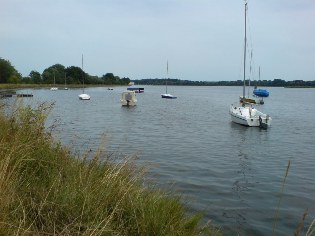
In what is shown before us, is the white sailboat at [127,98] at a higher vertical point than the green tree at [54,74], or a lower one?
lower

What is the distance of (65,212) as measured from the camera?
15.0ft

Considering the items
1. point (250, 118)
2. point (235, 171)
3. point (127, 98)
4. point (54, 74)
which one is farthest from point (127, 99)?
point (54, 74)

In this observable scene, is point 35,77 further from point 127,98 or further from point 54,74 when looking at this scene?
point 127,98

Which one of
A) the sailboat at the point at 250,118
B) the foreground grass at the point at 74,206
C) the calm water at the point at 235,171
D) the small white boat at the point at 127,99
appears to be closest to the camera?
the foreground grass at the point at 74,206

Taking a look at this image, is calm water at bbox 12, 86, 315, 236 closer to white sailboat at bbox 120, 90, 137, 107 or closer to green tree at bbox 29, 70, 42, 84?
white sailboat at bbox 120, 90, 137, 107

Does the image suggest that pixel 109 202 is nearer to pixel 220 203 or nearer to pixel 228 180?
pixel 220 203

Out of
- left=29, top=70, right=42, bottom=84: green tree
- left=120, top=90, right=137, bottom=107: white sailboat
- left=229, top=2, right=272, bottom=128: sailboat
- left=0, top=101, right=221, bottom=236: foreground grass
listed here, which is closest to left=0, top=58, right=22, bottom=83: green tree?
left=29, top=70, right=42, bottom=84: green tree

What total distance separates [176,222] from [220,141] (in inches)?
736

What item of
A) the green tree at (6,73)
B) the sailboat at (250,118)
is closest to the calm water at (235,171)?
the sailboat at (250,118)

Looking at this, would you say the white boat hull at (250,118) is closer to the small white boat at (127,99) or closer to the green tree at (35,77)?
the small white boat at (127,99)

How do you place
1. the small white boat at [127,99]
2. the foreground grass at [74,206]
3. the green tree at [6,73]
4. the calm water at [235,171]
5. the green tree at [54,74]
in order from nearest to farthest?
the foreground grass at [74,206] < the calm water at [235,171] < the small white boat at [127,99] < the green tree at [6,73] < the green tree at [54,74]

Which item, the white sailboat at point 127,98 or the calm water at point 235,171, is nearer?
the calm water at point 235,171

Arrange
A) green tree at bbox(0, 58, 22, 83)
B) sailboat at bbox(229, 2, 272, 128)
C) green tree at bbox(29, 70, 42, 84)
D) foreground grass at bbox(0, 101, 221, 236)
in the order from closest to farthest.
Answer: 1. foreground grass at bbox(0, 101, 221, 236)
2. sailboat at bbox(229, 2, 272, 128)
3. green tree at bbox(0, 58, 22, 83)
4. green tree at bbox(29, 70, 42, 84)

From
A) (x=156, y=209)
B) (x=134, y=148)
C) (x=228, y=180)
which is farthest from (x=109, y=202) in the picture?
(x=134, y=148)
